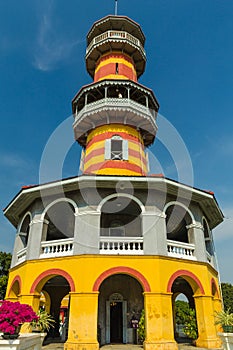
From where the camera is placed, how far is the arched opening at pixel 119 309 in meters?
14.4

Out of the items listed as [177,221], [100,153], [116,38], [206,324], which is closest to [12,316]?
[206,324]

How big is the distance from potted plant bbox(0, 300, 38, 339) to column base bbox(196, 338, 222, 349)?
28.3 feet

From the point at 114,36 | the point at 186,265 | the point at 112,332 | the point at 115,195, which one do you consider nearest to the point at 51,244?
the point at 115,195

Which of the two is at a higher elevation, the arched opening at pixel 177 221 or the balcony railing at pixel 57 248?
the arched opening at pixel 177 221

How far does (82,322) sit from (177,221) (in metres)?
8.06

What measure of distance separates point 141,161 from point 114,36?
1142 cm

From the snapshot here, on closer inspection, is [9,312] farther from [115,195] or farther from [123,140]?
[123,140]

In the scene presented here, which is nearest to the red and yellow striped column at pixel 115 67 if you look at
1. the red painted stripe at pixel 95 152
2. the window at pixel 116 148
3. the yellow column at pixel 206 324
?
the window at pixel 116 148

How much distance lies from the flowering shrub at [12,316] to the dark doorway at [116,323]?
298 inches

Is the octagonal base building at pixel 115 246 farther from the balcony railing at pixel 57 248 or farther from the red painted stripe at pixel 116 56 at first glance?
the red painted stripe at pixel 116 56

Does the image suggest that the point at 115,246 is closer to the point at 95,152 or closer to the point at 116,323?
the point at 116,323

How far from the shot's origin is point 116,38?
23.2 meters

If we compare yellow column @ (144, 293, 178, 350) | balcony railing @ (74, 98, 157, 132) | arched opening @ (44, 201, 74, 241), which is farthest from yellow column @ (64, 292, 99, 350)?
balcony railing @ (74, 98, 157, 132)

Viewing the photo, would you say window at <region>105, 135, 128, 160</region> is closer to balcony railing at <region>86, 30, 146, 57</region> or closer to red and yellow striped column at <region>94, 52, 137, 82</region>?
red and yellow striped column at <region>94, 52, 137, 82</region>
